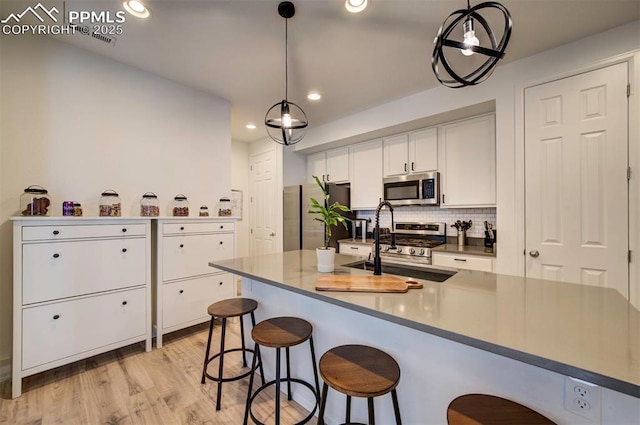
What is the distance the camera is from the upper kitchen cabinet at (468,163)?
2859 mm

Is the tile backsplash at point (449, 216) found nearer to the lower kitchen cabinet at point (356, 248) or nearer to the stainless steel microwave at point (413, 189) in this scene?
the stainless steel microwave at point (413, 189)

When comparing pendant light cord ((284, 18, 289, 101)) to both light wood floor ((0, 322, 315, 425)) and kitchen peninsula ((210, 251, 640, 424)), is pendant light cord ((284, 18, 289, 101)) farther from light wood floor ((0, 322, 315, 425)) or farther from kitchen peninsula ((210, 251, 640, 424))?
light wood floor ((0, 322, 315, 425))

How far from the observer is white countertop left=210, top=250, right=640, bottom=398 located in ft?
2.17

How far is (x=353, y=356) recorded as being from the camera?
4.04ft

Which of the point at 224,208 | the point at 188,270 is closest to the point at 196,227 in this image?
the point at 188,270

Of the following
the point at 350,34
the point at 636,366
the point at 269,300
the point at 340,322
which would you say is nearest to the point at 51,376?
the point at 269,300

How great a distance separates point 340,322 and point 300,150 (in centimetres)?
350

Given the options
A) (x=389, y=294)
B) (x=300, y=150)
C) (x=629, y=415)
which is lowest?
(x=629, y=415)

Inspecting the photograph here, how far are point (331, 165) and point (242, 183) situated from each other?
74.5 inches

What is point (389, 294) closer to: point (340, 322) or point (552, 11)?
point (340, 322)

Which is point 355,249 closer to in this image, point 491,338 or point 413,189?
point 413,189

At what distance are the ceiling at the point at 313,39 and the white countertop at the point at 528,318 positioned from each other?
1.87 meters

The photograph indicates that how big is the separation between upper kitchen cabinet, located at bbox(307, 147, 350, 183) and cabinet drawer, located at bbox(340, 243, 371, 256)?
41.6 inches

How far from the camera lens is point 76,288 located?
80.2 inches
